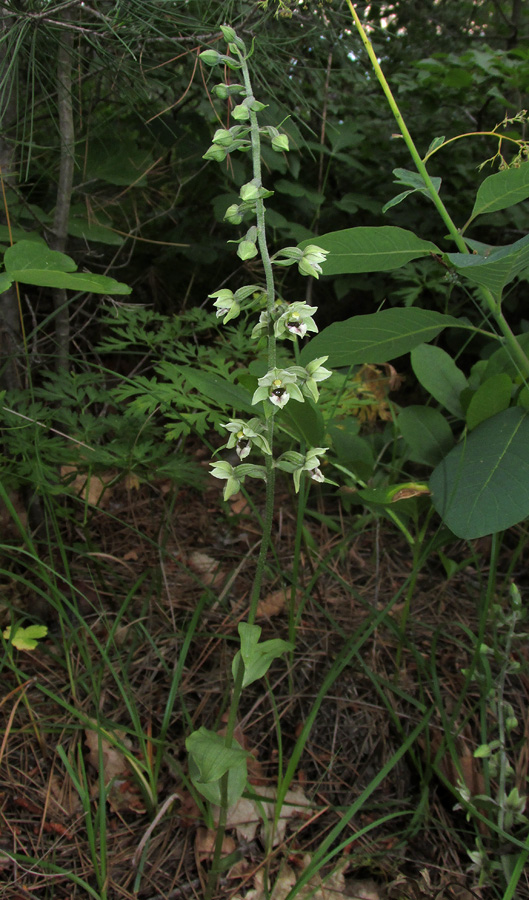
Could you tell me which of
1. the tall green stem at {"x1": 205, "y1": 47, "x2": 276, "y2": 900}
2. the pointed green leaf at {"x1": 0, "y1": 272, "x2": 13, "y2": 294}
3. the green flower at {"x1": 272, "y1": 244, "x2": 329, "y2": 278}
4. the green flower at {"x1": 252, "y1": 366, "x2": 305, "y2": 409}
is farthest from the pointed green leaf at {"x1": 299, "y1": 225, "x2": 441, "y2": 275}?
the pointed green leaf at {"x1": 0, "y1": 272, "x2": 13, "y2": 294}

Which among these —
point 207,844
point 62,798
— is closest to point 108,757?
point 62,798

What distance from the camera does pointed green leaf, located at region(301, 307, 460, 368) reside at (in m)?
1.52

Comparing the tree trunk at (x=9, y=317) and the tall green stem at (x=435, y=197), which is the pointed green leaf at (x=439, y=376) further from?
the tree trunk at (x=9, y=317)

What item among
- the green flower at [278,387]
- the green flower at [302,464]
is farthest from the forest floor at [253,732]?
the green flower at [278,387]

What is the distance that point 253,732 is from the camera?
1809 mm

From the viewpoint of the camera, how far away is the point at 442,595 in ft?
6.93

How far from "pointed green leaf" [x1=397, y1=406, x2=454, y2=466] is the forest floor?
299 millimetres

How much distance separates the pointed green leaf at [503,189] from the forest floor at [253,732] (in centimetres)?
91

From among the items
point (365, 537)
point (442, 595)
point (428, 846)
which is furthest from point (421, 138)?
point (428, 846)

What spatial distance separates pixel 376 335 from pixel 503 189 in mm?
426

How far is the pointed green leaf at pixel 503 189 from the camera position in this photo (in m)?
1.32

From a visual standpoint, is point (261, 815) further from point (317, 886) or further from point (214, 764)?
point (214, 764)

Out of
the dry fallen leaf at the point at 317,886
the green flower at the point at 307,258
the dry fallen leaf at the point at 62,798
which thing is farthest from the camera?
the dry fallen leaf at the point at 62,798

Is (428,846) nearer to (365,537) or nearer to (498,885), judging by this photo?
(498,885)
